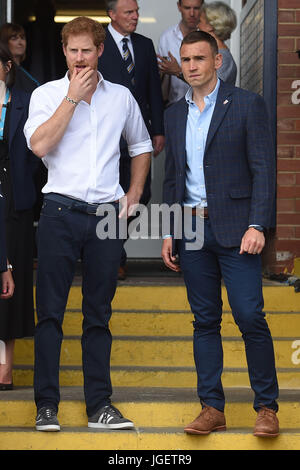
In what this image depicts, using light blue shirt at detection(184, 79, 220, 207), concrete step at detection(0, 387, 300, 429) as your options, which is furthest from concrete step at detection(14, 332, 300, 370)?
light blue shirt at detection(184, 79, 220, 207)

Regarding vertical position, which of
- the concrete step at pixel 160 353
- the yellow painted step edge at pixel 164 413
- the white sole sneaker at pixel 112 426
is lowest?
the white sole sneaker at pixel 112 426

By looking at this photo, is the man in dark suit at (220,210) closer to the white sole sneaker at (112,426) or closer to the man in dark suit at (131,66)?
the white sole sneaker at (112,426)

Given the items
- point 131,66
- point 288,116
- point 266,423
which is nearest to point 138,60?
point 131,66

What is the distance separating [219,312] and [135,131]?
977 mm

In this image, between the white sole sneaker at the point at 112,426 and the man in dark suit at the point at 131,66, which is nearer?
the white sole sneaker at the point at 112,426

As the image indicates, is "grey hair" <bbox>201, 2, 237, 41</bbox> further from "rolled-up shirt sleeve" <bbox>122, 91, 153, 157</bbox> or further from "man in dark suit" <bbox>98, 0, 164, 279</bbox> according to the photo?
"rolled-up shirt sleeve" <bbox>122, 91, 153, 157</bbox>

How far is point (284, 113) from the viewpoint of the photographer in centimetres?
655

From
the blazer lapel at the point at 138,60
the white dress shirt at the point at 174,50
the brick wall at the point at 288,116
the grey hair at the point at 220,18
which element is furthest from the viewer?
the white dress shirt at the point at 174,50

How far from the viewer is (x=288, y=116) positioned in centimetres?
655

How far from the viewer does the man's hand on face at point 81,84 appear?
167 inches

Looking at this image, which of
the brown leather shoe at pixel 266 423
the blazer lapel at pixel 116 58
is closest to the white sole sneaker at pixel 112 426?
the brown leather shoe at pixel 266 423

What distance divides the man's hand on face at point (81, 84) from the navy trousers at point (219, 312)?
0.83m
